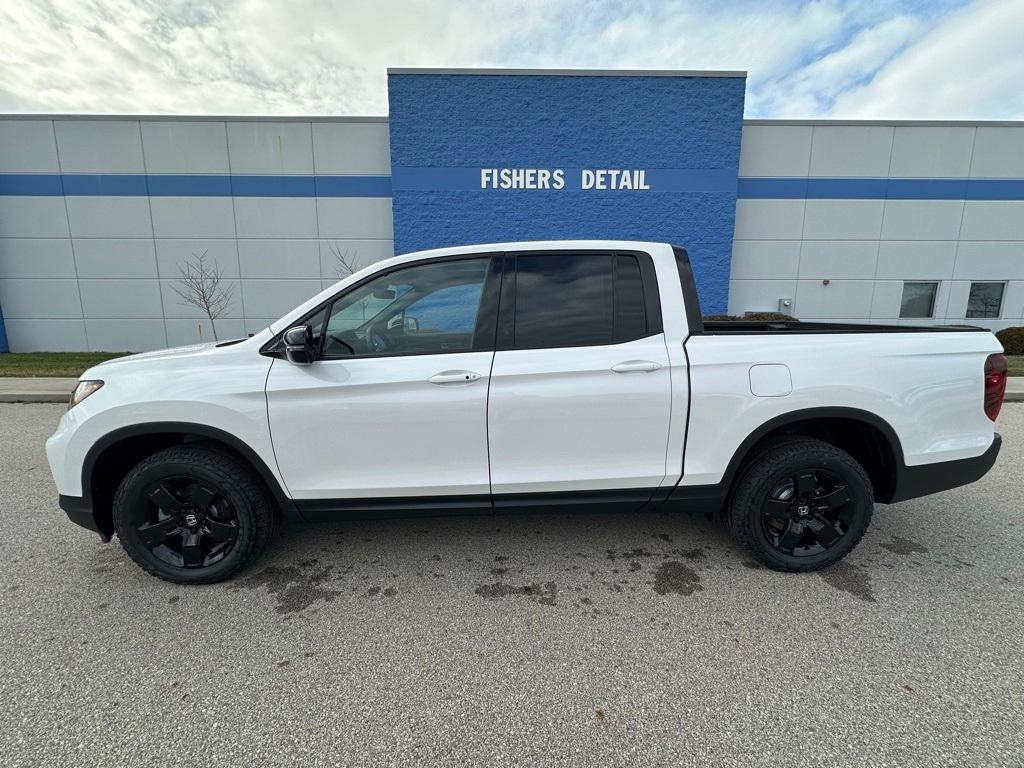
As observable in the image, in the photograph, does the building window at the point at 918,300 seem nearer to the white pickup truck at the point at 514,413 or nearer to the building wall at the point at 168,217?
the white pickup truck at the point at 514,413

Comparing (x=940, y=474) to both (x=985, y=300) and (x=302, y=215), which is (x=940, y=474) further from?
(x=985, y=300)

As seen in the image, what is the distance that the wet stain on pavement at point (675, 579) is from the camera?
2.58 meters

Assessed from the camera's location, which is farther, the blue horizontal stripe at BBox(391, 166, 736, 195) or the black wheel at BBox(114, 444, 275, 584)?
the blue horizontal stripe at BBox(391, 166, 736, 195)

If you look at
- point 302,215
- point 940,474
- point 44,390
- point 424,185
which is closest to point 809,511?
point 940,474

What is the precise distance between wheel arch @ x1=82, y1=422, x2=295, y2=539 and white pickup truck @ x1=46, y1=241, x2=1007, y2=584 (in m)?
0.01

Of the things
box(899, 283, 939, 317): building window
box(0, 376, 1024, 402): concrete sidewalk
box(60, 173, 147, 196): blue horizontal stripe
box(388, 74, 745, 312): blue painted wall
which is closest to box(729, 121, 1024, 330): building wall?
box(899, 283, 939, 317): building window

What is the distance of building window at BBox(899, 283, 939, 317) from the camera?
12781 millimetres

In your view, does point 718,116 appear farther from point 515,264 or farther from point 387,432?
point 387,432

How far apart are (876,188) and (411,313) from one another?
47.9 feet

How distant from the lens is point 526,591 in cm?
258

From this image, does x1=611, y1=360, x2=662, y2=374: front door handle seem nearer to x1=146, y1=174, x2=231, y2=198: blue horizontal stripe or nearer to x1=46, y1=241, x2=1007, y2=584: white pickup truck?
x1=46, y1=241, x2=1007, y2=584: white pickup truck

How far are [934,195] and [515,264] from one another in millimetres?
15276

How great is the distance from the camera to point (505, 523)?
134 inches

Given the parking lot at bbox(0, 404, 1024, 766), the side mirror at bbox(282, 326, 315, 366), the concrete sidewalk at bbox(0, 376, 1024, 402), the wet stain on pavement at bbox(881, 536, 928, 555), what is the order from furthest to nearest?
the concrete sidewalk at bbox(0, 376, 1024, 402), the wet stain on pavement at bbox(881, 536, 928, 555), the side mirror at bbox(282, 326, 315, 366), the parking lot at bbox(0, 404, 1024, 766)
